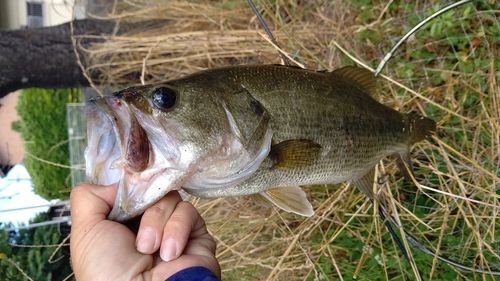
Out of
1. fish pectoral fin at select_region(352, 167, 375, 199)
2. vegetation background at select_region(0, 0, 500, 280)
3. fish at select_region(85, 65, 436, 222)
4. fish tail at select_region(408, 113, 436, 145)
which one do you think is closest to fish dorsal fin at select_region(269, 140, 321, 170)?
fish at select_region(85, 65, 436, 222)

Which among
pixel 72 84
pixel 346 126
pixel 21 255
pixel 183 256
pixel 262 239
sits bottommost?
pixel 21 255

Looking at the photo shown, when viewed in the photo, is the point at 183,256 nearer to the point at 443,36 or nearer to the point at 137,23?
the point at 443,36

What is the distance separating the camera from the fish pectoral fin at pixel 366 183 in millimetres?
1424

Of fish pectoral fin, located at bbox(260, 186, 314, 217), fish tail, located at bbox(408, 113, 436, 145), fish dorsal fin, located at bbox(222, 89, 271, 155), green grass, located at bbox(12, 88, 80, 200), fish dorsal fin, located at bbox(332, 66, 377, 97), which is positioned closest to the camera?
fish dorsal fin, located at bbox(222, 89, 271, 155)

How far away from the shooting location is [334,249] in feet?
7.81

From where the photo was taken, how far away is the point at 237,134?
3.35ft

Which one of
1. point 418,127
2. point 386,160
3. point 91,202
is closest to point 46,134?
point 386,160

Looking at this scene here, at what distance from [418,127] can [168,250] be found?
42.3 inches

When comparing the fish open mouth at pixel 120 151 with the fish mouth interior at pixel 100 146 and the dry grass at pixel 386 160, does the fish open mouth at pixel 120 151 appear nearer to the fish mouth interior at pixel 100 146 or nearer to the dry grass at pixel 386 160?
the fish mouth interior at pixel 100 146

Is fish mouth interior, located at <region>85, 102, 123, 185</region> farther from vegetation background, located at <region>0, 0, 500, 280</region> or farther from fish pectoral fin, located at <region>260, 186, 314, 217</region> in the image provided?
vegetation background, located at <region>0, 0, 500, 280</region>

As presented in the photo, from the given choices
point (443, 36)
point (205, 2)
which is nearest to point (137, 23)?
point (205, 2)

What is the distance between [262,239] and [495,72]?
162 centimetres

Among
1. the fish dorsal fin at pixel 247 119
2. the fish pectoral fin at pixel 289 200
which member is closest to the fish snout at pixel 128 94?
the fish dorsal fin at pixel 247 119

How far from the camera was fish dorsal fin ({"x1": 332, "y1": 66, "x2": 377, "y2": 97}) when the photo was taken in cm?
133
